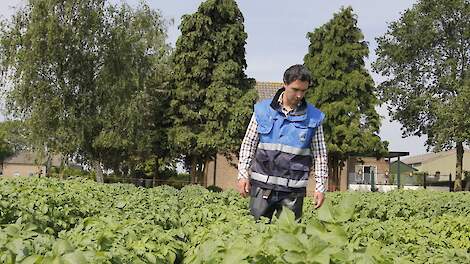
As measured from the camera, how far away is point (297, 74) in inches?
209

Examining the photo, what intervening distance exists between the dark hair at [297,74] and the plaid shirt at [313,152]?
499 mm

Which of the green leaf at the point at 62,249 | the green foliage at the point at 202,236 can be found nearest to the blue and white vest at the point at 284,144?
the green foliage at the point at 202,236

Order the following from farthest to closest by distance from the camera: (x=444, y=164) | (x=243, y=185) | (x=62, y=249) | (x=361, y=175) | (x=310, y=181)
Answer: (x=444, y=164) < (x=361, y=175) < (x=310, y=181) < (x=243, y=185) < (x=62, y=249)

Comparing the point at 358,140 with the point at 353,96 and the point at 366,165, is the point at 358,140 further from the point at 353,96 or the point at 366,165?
the point at 366,165

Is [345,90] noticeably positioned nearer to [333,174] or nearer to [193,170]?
[333,174]

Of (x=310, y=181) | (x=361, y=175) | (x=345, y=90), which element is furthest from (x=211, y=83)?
(x=361, y=175)

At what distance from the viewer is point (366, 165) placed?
185 feet

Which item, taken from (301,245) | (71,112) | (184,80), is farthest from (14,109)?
(301,245)

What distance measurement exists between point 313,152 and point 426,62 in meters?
44.6

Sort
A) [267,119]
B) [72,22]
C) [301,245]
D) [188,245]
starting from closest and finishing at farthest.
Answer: [301,245]
[188,245]
[267,119]
[72,22]

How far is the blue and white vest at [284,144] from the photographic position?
5551 millimetres

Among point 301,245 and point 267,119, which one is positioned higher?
point 267,119

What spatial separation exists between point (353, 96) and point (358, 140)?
255cm

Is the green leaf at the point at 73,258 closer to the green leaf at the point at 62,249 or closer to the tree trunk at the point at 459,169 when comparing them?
the green leaf at the point at 62,249
